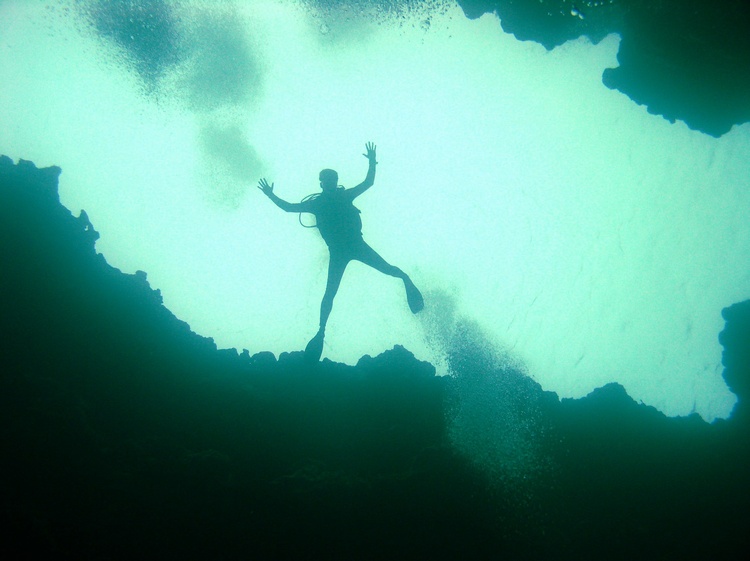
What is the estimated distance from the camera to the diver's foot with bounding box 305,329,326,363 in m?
7.55

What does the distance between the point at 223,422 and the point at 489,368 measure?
31.4ft

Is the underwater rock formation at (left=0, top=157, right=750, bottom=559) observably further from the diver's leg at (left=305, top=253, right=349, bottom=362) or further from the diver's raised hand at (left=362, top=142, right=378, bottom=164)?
the diver's raised hand at (left=362, top=142, right=378, bottom=164)

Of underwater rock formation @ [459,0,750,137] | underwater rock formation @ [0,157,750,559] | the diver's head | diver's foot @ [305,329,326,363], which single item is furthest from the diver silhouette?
underwater rock formation @ [459,0,750,137]

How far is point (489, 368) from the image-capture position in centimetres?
1326

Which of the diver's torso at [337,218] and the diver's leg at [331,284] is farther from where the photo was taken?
the diver's torso at [337,218]

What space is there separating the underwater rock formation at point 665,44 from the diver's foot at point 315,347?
46.0 feet

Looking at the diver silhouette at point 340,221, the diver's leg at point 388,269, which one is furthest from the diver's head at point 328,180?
the diver's leg at point 388,269

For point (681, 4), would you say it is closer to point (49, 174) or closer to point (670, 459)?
point (670, 459)

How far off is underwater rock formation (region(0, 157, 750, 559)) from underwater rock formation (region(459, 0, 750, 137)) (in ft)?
40.7

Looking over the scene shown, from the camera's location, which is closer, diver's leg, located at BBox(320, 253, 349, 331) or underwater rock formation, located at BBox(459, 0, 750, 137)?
diver's leg, located at BBox(320, 253, 349, 331)

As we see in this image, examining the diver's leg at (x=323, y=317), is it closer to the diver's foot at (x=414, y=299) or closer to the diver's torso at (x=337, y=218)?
the diver's torso at (x=337, y=218)

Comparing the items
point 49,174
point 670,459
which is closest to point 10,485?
point 49,174

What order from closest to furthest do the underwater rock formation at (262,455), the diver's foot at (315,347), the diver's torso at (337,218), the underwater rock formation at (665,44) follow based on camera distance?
the underwater rock formation at (262,455) < the diver's foot at (315,347) < the diver's torso at (337,218) < the underwater rock formation at (665,44)

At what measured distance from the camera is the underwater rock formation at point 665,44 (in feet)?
38.7
